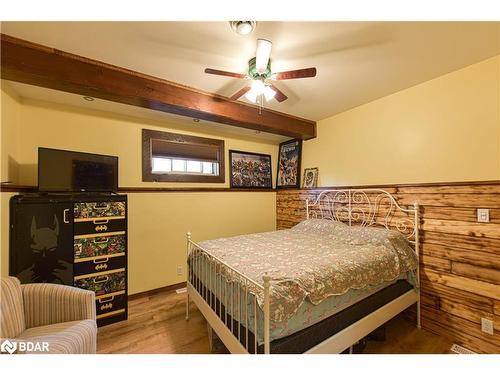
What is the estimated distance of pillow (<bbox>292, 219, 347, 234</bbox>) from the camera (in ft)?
8.79

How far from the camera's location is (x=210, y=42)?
1.64m

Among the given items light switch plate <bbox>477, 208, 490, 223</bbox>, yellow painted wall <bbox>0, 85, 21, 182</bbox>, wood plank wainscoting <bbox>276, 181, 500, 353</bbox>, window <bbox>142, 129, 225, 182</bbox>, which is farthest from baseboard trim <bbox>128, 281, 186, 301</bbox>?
light switch plate <bbox>477, 208, 490, 223</bbox>

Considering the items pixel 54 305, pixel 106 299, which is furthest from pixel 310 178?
pixel 54 305

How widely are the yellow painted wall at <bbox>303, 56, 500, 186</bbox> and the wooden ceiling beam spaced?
1.32m

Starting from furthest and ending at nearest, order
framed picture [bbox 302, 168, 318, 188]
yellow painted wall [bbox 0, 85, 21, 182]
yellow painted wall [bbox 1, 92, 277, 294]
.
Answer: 1. framed picture [bbox 302, 168, 318, 188]
2. yellow painted wall [bbox 1, 92, 277, 294]
3. yellow painted wall [bbox 0, 85, 21, 182]

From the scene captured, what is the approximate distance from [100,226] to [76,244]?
25 centimetres

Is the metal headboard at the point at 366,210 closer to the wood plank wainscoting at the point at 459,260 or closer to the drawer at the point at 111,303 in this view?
the wood plank wainscoting at the point at 459,260

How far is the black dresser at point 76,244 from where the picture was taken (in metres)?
1.86

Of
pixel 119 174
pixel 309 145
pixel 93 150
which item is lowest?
pixel 119 174

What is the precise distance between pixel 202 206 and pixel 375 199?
7.92ft

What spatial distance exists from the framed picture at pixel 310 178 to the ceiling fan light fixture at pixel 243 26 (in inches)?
96.2

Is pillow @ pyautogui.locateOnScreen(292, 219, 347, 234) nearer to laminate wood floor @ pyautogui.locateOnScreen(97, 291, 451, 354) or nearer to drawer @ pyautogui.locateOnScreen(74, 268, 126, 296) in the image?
laminate wood floor @ pyautogui.locateOnScreen(97, 291, 451, 354)
